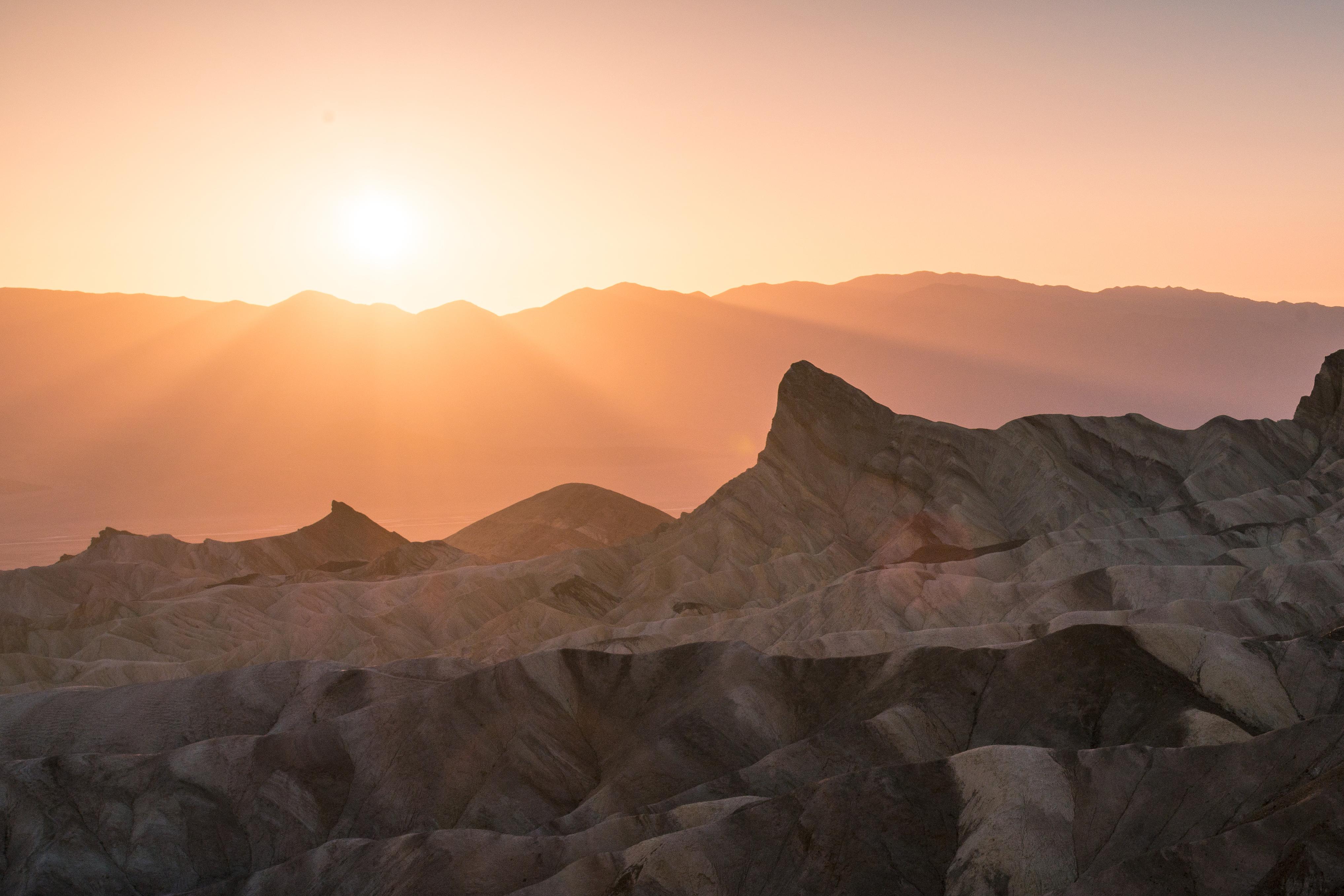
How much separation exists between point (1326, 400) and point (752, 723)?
225 feet

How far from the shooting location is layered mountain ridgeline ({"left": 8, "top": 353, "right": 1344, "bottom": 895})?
26062 millimetres

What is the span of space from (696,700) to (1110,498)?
49322 millimetres

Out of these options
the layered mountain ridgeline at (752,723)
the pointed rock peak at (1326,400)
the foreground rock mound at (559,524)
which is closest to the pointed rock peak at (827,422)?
the layered mountain ridgeline at (752,723)

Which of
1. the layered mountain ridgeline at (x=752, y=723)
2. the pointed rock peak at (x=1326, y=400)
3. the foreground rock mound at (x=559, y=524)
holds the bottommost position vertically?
the layered mountain ridgeline at (x=752, y=723)

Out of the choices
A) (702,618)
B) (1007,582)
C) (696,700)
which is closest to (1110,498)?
(1007,582)

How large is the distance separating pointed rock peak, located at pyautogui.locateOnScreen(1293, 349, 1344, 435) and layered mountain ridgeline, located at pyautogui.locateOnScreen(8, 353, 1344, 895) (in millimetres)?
10877

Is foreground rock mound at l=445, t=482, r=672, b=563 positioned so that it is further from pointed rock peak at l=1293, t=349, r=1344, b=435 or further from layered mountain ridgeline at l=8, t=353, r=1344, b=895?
Answer: pointed rock peak at l=1293, t=349, r=1344, b=435

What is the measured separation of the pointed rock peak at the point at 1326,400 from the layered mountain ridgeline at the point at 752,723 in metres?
10.9

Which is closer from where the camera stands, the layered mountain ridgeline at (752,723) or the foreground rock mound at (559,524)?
the layered mountain ridgeline at (752,723)

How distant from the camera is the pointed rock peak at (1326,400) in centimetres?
8600

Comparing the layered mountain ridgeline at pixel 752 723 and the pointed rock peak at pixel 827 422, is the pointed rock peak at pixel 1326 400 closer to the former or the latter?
the layered mountain ridgeline at pixel 752 723

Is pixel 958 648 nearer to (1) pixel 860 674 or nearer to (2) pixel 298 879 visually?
(1) pixel 860 674

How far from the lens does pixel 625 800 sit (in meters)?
34.3

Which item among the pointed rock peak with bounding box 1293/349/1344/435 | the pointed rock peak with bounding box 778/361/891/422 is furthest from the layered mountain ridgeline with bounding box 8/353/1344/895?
the pointed rock peak with bounding box 778/361/891/422
